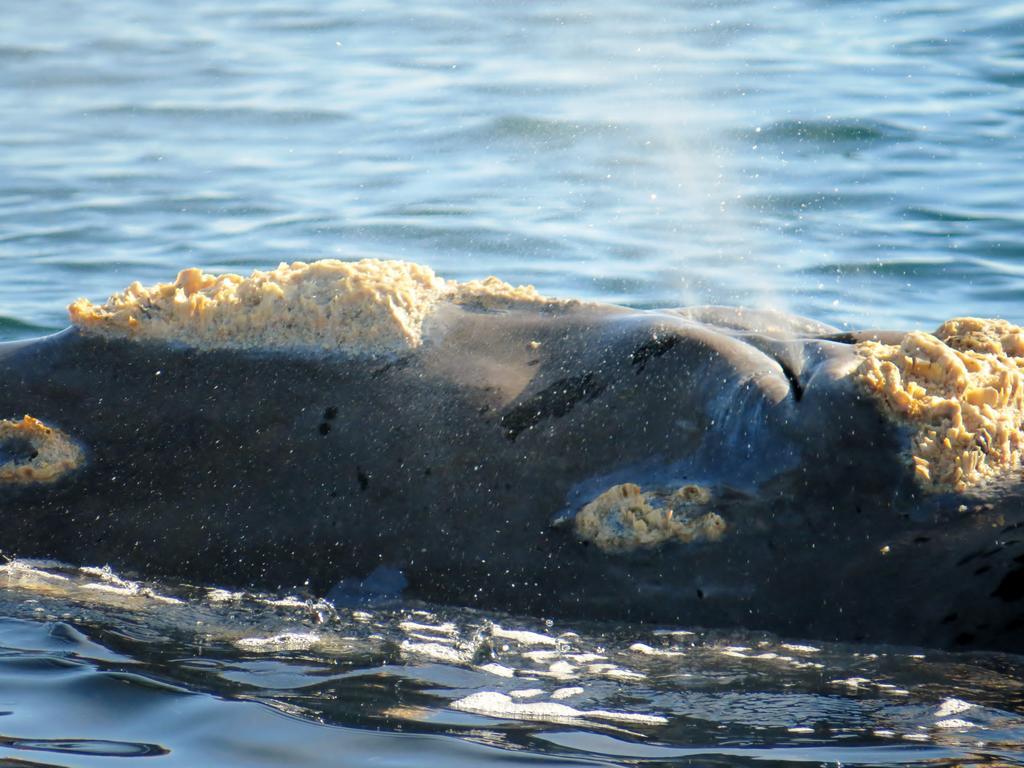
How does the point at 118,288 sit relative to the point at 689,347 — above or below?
above

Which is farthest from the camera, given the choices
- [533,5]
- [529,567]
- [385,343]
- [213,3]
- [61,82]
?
[213,3]

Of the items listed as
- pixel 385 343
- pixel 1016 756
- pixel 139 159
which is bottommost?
pixel 1016 756

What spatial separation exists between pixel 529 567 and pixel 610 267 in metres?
5.67

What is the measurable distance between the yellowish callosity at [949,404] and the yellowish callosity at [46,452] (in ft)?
7.02

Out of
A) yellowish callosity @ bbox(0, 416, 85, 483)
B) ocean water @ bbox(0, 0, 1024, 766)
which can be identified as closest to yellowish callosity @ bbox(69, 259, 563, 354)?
yellowish callosity @ bbox(0, 416, 85, 483)

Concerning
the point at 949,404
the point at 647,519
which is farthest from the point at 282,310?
the point at 949,404

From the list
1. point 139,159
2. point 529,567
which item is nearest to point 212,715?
point 529,567

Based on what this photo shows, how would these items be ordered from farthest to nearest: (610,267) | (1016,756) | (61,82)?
(61,82) < (610,267) < (1016,756)

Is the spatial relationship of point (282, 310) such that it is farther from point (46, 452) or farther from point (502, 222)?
point (502, 222)

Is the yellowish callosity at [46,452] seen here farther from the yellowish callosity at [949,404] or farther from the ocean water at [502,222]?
the yellowish callosity at [949,404]

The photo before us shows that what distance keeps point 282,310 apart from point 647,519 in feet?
3.99

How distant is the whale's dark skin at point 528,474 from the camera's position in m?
4.07

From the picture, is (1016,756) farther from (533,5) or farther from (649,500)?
(533,5)

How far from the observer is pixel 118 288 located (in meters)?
9.81
